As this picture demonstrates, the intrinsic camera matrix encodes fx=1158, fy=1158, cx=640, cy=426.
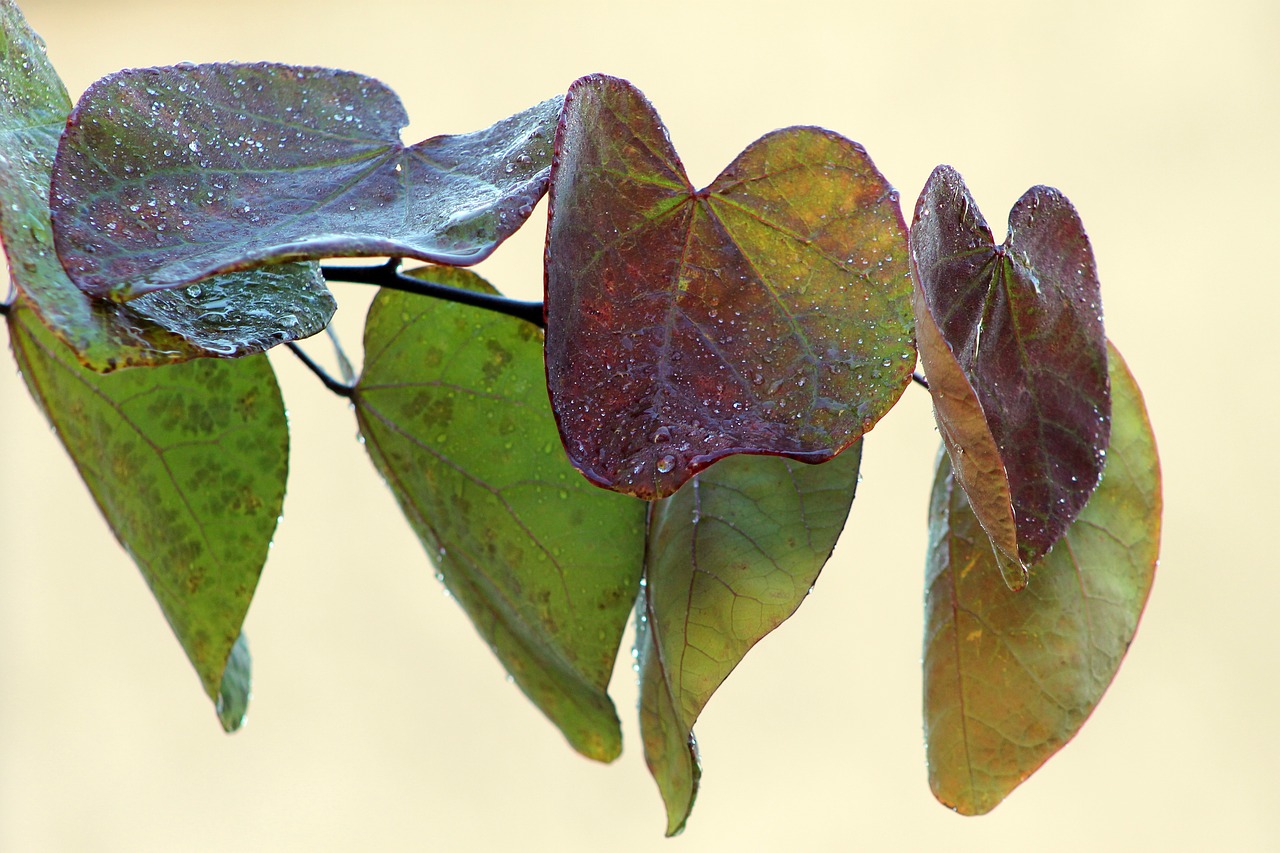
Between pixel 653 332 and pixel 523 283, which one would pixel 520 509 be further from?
pixel 523 283

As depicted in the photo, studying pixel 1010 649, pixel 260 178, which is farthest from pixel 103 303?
pixel 1010 649

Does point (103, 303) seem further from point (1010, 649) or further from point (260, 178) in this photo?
point (1010, 649)

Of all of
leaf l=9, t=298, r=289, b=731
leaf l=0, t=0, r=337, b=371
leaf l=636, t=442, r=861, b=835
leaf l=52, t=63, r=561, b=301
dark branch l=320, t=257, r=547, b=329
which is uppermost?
leaf l=52, t=63, r=561, b=301

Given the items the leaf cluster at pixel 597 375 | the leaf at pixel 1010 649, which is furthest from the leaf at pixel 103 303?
the leaf at pixel 1010 649

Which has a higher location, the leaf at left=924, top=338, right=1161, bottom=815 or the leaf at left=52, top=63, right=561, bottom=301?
the leaf at left=52, top=63, right=561, bottom=301

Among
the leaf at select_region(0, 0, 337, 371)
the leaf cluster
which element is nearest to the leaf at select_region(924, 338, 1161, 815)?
the leaf cluster

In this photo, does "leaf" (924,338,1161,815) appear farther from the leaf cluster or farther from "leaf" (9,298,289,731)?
"leaf" (9,298,289,731)
